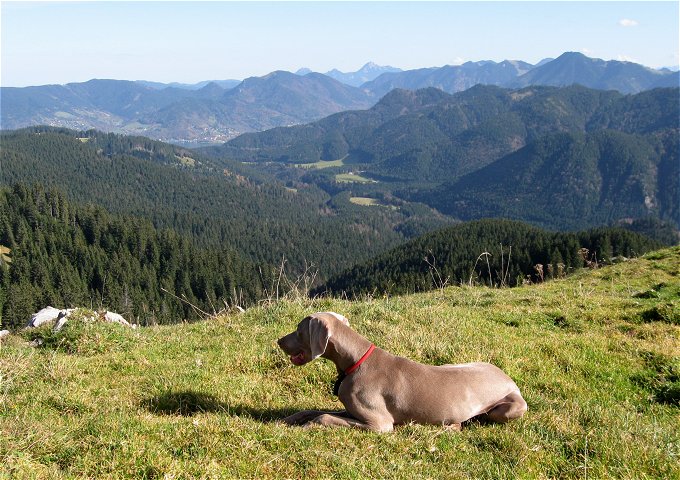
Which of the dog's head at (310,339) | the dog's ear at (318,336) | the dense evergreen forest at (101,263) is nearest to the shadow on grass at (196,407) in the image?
the dog's head at (310,339)

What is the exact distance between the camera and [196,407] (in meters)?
7.00

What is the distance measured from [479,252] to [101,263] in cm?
9408

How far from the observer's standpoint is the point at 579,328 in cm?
1166

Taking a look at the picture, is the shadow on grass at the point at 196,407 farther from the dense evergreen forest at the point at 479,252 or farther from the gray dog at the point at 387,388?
the dense evergreen forest at the point at 479,252

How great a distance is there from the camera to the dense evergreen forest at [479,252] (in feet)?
257

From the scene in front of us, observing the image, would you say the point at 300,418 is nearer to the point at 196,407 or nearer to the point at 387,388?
the point at 387,388

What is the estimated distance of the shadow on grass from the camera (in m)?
6.78

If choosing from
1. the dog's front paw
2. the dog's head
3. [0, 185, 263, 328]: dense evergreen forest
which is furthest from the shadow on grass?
[0, 185, 263, 328]: dense evergreen forest

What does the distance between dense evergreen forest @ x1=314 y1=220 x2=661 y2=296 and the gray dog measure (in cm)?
6412

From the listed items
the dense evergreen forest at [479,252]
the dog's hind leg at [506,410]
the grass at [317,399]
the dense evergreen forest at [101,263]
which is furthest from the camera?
the dense evergreen forest at [101,263]

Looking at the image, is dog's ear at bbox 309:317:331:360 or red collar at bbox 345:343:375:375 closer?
dog's ear at bbox 309:317:331:360

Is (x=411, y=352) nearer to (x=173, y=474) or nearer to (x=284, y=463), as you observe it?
(x=284, y=463)

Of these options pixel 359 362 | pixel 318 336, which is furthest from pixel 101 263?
pixel 359 362

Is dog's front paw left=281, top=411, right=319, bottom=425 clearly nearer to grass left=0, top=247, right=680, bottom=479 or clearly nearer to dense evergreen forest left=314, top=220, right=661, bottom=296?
grass left=0, top=247, right=680, bottom=479
